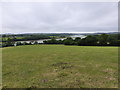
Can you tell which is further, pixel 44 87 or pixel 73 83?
pixel 73 83

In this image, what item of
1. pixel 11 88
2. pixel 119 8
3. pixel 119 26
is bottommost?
pixel 11 88

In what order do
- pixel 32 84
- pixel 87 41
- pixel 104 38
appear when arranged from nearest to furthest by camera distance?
1. pixel 32 84
2. pixel 104 38
3. pixel 87 41

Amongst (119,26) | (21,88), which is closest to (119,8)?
(119,26)

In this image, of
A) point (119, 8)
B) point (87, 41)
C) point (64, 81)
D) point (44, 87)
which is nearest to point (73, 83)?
point (64, 81)

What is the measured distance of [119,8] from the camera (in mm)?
3791

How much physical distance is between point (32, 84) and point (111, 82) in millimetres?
3343

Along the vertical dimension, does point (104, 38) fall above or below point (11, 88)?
above

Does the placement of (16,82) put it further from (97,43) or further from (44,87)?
(97,43)

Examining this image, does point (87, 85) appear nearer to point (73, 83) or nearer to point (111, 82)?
point (73, 83)

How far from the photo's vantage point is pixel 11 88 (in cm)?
292

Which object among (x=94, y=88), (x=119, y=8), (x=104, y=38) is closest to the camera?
(x=94, y=88)

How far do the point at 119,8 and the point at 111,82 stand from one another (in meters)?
3.61

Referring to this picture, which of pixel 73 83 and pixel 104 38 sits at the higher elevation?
pixel 104 38

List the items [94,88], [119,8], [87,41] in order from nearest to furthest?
[94,88]
[119,8]
[87,41]
